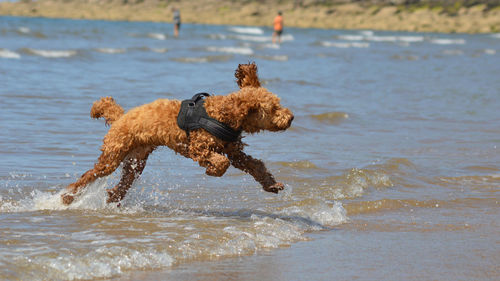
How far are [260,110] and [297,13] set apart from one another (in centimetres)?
8319

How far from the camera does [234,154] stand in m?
6.21

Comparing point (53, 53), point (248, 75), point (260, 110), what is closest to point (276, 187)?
point (260, 110)

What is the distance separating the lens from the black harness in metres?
5.87

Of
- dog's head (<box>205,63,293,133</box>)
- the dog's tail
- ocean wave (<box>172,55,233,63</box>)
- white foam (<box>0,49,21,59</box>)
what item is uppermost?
dog's head (<box>205,63,293,133</box>)

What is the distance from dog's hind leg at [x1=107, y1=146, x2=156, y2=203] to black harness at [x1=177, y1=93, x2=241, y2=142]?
689 millimetres

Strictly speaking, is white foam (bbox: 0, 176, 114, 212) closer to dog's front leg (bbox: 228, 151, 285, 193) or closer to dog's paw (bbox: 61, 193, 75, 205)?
dog's paw (bbox: 61, 193, 75, 205)

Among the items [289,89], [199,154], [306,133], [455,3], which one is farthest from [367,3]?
[199,154]

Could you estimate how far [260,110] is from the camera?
5.74 metres

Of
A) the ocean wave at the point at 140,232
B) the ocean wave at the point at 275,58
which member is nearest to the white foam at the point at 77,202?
the ocean wave at the point at 140,232

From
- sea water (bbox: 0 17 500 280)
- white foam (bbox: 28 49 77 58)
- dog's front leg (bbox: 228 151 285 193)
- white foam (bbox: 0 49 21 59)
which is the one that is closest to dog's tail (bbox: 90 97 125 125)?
sea water (bbox: 0 17 500 280)

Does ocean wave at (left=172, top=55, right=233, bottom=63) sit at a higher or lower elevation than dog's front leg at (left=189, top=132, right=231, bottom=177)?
lower

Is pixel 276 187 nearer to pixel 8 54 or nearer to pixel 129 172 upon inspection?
pixel 129 172

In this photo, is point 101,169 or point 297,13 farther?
point 297,13

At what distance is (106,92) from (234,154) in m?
8.29
